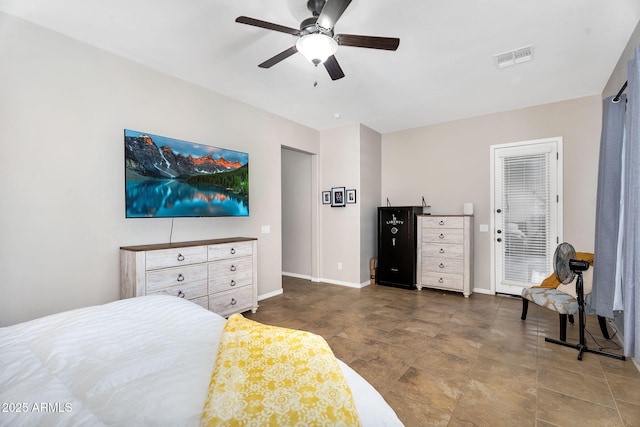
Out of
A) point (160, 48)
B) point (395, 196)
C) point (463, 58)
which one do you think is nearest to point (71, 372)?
point (160, 48)

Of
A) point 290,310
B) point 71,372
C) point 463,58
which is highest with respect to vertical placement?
point 463,58

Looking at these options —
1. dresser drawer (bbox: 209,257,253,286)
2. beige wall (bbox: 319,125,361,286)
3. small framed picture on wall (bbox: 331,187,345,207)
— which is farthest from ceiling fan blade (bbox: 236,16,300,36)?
small framed picture on wall (bbox: 331,187,345,207)

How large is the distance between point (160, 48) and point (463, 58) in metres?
2.99

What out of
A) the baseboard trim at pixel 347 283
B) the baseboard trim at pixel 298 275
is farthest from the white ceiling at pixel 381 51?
the baseboard trim at pixel 298 275

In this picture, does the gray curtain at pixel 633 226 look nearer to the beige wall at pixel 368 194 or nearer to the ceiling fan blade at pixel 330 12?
the ceiling fan blade at pixel 330 12

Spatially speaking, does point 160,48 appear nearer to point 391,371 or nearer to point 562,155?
point 391,371

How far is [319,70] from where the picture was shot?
10.2ft

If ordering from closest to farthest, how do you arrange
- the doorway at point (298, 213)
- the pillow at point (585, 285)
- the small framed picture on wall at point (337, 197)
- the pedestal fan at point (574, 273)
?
1. the pedestal fan at point (574, 273)
2. the pillow at point (585, 285)
3. the small framed picture on wall at point (337, 197)
4. the doorway at point (298, 213)

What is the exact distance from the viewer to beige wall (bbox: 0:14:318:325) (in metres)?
2.22

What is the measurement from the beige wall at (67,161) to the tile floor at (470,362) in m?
1.80

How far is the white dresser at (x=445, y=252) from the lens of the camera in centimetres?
442

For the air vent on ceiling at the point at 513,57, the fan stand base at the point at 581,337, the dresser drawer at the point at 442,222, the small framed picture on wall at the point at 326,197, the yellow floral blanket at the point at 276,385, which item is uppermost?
the air vent on ceiling at the point at 513,57

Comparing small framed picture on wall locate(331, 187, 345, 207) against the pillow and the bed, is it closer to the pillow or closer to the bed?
the pillow

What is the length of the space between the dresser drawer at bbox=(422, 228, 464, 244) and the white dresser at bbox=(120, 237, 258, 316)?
287cm
